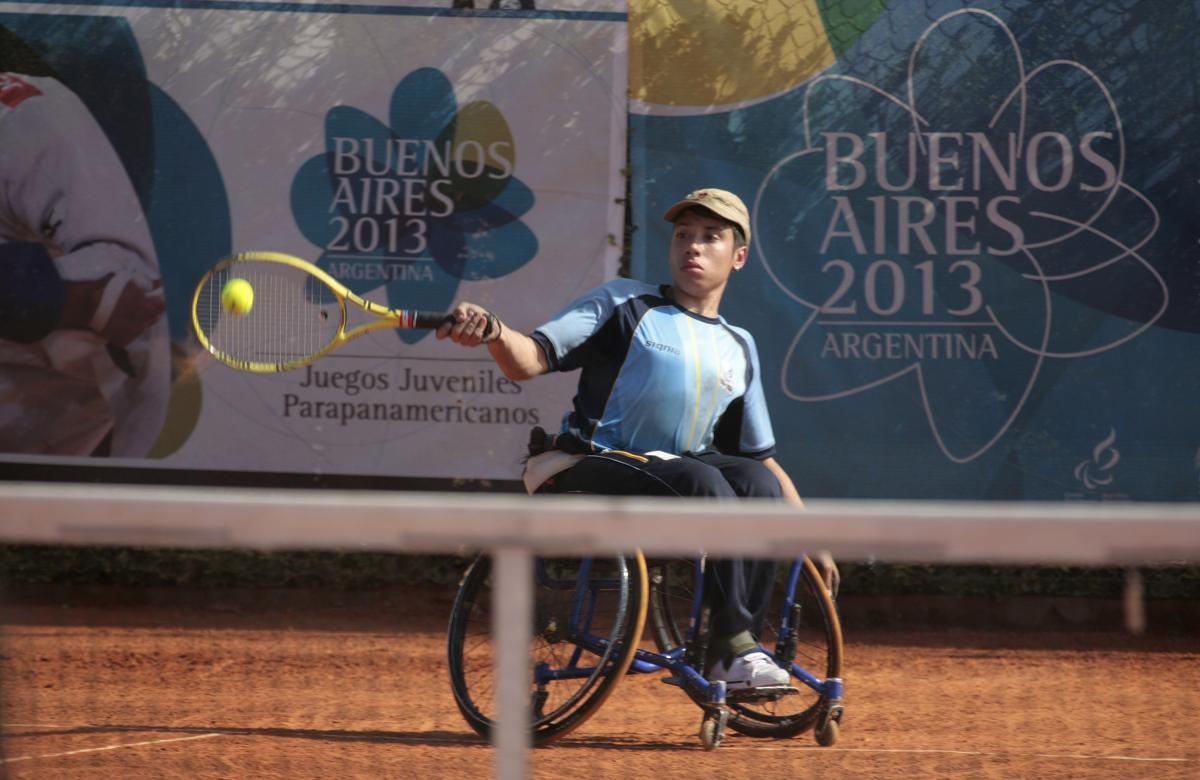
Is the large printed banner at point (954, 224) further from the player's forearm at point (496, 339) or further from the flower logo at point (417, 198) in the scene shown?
the player's forearm at point (496, 339)

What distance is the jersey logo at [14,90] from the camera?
6109 millimetres

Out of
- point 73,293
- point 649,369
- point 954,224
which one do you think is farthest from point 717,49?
point 73,293

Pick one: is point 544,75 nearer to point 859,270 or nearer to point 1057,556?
point 859,270

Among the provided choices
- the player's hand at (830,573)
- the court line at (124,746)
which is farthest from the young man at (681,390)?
the court line at (124,746)

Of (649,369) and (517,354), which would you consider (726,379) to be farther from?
(517,354)

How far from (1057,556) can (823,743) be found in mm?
2238

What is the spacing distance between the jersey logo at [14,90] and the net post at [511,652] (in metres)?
5.24

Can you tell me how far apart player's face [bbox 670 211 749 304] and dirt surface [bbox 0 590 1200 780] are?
137 centimetres

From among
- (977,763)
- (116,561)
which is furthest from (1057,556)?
(116,561)

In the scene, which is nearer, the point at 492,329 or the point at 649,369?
the point at 492,329

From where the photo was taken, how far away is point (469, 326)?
138 inches

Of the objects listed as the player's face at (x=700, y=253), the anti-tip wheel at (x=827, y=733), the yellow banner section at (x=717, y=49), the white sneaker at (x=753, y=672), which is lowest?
the anti-tip wheel at (x=827, y=733)

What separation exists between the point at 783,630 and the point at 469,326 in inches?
49.4

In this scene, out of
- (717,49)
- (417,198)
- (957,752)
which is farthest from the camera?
(417,198)
